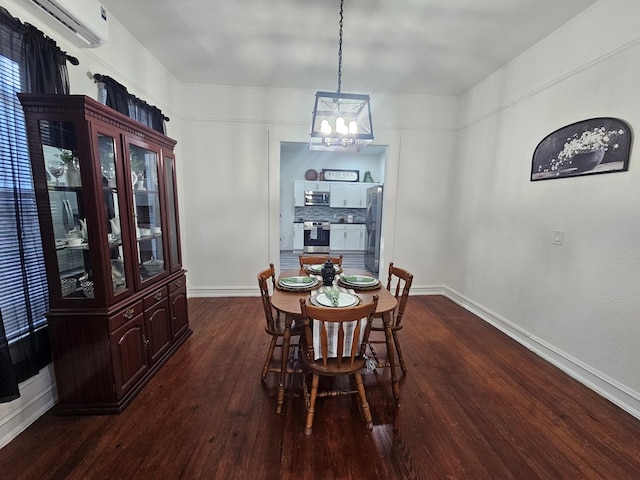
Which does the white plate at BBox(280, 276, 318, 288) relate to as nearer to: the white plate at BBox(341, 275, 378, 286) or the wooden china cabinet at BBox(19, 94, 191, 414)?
the white plate at BBox(341, 275, 378, 286)

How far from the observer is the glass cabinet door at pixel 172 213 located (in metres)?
2.56

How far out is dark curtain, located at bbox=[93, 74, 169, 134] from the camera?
2.26 metres

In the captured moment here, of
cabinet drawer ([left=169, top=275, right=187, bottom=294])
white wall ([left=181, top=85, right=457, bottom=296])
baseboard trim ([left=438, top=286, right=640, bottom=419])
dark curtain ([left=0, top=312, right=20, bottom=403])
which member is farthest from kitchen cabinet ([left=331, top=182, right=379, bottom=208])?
dark curtain ([left=0, top=312, right=20, bottom=403])

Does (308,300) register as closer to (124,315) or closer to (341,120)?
(124,315)

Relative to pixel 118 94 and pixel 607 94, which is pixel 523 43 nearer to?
pixel 607 94

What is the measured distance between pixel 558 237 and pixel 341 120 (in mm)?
2162

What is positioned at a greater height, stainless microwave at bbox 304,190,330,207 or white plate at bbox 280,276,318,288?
stainless microwave at bbox 304,190,330,207

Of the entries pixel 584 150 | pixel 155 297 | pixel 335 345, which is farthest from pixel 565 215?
pixel 155 297

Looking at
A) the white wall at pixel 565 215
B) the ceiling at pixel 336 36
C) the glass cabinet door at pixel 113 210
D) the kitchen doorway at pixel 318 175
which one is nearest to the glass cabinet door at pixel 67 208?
the glass cabinet door at pixel 113 210

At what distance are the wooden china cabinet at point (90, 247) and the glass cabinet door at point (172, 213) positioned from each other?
420mm

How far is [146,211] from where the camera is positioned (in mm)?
2297

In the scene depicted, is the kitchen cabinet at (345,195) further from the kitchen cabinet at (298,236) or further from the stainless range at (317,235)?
the kitchen cabinet at (298,236)

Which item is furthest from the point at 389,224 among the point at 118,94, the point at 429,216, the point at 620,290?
the point at 118,94

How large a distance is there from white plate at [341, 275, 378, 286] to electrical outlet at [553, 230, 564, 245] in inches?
66.2
